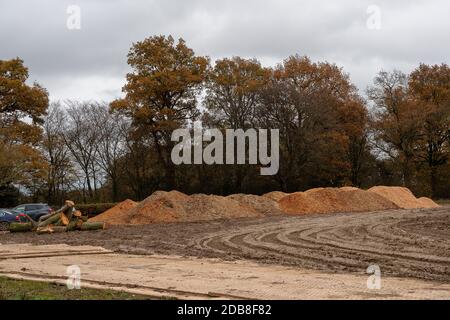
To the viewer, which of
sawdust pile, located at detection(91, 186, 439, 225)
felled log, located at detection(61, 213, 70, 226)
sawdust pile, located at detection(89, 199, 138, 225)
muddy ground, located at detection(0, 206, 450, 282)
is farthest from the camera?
sawdust pile, located at detection(91, 186, 439, 225)

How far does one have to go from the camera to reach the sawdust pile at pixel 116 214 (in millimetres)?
36250

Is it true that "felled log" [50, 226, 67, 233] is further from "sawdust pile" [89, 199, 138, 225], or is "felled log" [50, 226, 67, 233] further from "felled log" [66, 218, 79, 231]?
"sawdust pile" [89, 199, 138, 225]

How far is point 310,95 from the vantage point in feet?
183

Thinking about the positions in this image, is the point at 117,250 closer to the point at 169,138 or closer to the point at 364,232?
the point at 364,232

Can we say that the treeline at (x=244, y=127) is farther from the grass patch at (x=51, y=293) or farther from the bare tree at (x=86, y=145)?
the grass patch at (x=51, y=293)

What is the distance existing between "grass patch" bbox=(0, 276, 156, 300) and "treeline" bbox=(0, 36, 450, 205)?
3936 centimetres

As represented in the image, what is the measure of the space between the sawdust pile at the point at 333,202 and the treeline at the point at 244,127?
9611 mm

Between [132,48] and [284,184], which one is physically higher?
[132,48]

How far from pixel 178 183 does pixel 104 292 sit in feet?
159

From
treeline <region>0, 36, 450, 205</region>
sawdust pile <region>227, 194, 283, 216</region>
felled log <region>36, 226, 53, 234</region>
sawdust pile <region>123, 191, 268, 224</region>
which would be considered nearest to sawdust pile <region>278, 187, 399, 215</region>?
sawdust pile <region>227, 194, 283, 216</region>

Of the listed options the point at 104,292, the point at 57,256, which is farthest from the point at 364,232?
the point at 104,292

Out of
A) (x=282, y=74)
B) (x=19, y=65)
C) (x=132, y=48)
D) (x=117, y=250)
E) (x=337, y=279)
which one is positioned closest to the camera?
(x=337, y=279)

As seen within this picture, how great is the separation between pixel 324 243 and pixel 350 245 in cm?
127

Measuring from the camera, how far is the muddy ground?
48.5ft
